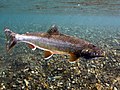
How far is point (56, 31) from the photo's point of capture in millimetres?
4820

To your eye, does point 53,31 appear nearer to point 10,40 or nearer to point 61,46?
point 61,46

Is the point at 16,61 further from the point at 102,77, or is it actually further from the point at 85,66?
the point at 102,77

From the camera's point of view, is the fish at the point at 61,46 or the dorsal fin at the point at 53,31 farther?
the dorsal fin at the point at 53,31

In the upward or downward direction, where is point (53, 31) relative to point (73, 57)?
upward

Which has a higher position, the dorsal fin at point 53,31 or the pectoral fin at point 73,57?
the dorsal fin at point 53,31

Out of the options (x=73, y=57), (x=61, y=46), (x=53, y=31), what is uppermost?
(x=53, y=31)

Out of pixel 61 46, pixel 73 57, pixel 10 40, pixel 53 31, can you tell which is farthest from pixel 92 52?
pixel 10 40

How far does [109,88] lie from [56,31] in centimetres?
651

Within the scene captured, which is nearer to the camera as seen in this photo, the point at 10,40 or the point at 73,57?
the point at 73,57

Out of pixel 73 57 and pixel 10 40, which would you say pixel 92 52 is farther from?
pixel 10 40

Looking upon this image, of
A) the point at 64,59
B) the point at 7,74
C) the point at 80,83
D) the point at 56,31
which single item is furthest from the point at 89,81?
the point at 56,31

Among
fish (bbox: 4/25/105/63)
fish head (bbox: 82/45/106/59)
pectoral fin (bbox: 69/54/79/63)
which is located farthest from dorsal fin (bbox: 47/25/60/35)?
fish head (bbox: 82/45/106/59)

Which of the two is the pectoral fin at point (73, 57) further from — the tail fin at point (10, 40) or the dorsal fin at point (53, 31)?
the tail fin at point (10, 40)

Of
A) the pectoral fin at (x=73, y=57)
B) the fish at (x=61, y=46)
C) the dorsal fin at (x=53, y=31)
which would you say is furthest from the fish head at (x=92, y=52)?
the dorsal fin at (x=53, y=31)
